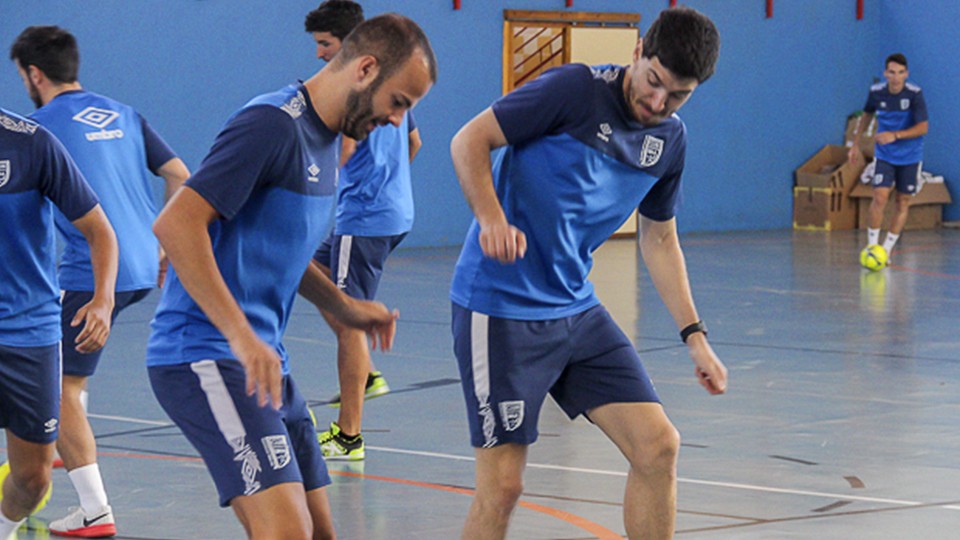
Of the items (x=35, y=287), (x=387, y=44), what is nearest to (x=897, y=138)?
(x=35, y=287)

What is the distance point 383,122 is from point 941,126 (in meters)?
20.4

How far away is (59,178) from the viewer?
4934mm

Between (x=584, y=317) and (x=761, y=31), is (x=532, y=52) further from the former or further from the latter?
(x=584, y=317)

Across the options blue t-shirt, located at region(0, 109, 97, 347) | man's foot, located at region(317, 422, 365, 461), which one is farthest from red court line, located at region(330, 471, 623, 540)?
blue t-shirt, located at region(0, 109, 97, 347)

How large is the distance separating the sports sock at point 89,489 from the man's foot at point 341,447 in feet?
5.13

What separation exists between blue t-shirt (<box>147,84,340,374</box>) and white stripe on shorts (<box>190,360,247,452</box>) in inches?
1.2

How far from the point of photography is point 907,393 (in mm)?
8953

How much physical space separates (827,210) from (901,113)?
14.6 feet

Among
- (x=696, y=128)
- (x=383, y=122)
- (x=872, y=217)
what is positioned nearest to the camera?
(x=383, y=122)

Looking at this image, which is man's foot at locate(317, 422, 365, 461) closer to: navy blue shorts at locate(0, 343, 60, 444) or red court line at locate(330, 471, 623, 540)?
red court line at locate(330, 471, 623, 540)

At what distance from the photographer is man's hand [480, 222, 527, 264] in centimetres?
431

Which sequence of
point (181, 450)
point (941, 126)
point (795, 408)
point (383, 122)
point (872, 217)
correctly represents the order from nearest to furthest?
point (383, 122)
point (181, 450)
point (795, 408)
point (872, 217)
point (941, 126)

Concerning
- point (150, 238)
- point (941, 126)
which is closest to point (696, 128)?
point (941, 126)

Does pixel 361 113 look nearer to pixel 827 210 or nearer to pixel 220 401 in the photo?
pixel 220 401
